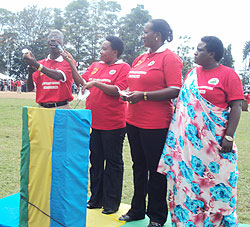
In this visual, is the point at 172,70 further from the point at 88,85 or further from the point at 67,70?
the point at 67,70

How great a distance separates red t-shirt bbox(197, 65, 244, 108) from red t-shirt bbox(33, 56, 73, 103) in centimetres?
160

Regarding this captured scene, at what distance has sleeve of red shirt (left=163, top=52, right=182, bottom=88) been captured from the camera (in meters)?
3.12

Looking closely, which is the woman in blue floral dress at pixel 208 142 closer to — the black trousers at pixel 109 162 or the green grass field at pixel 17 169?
the black trousers at pixel 109 162

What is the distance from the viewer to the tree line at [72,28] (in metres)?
47.5

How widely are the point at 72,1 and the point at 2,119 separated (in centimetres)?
4462

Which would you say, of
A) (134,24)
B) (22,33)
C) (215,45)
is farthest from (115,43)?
(22,33)

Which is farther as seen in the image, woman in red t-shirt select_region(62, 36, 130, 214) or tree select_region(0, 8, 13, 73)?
tree select_region(0, 8, 13, 73)

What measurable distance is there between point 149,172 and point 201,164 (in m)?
0.67

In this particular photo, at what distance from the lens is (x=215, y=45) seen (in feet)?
9.63

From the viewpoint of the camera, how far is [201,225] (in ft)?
9.75

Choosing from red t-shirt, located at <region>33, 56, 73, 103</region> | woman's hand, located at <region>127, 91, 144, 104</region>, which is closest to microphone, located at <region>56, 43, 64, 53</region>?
red t-shirt, located at <region>33, 56, 73, 103</region>

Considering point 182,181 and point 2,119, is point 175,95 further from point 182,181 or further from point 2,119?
point 2,119

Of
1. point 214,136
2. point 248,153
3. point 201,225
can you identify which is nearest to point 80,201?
point 201,225

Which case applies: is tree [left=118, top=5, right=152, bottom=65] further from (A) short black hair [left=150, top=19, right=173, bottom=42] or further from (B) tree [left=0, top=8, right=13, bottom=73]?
(A) short black hair [left=150, top=19, right=173, bottom=42]
